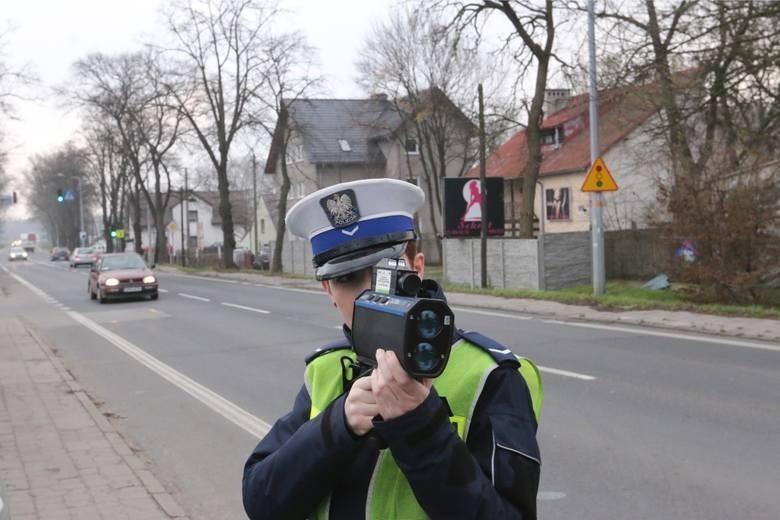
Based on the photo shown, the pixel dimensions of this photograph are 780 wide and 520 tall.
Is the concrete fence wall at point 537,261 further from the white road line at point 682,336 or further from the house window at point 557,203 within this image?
the house window at point 557,203

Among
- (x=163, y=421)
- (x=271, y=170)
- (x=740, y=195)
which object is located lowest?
(x=163, y=421)

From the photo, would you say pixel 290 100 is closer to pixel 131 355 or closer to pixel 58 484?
pixel 131 355

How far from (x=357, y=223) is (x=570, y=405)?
6823 millimetres

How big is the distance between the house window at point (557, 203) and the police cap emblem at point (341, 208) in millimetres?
38966

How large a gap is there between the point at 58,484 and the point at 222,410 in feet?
9.74

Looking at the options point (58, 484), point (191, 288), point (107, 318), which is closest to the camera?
point (58, 484)

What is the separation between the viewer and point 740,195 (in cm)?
1580

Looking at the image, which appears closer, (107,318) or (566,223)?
(107,318)

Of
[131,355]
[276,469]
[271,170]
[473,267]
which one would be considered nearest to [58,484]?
[276,469]

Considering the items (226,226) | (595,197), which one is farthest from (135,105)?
(595,197)

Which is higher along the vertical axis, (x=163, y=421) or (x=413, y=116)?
(x=413, y=116)

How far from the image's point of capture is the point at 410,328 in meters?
1.43

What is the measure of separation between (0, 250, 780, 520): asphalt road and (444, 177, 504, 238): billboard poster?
9.20 m

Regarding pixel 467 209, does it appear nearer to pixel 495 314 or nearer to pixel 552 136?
pixel 495 314
